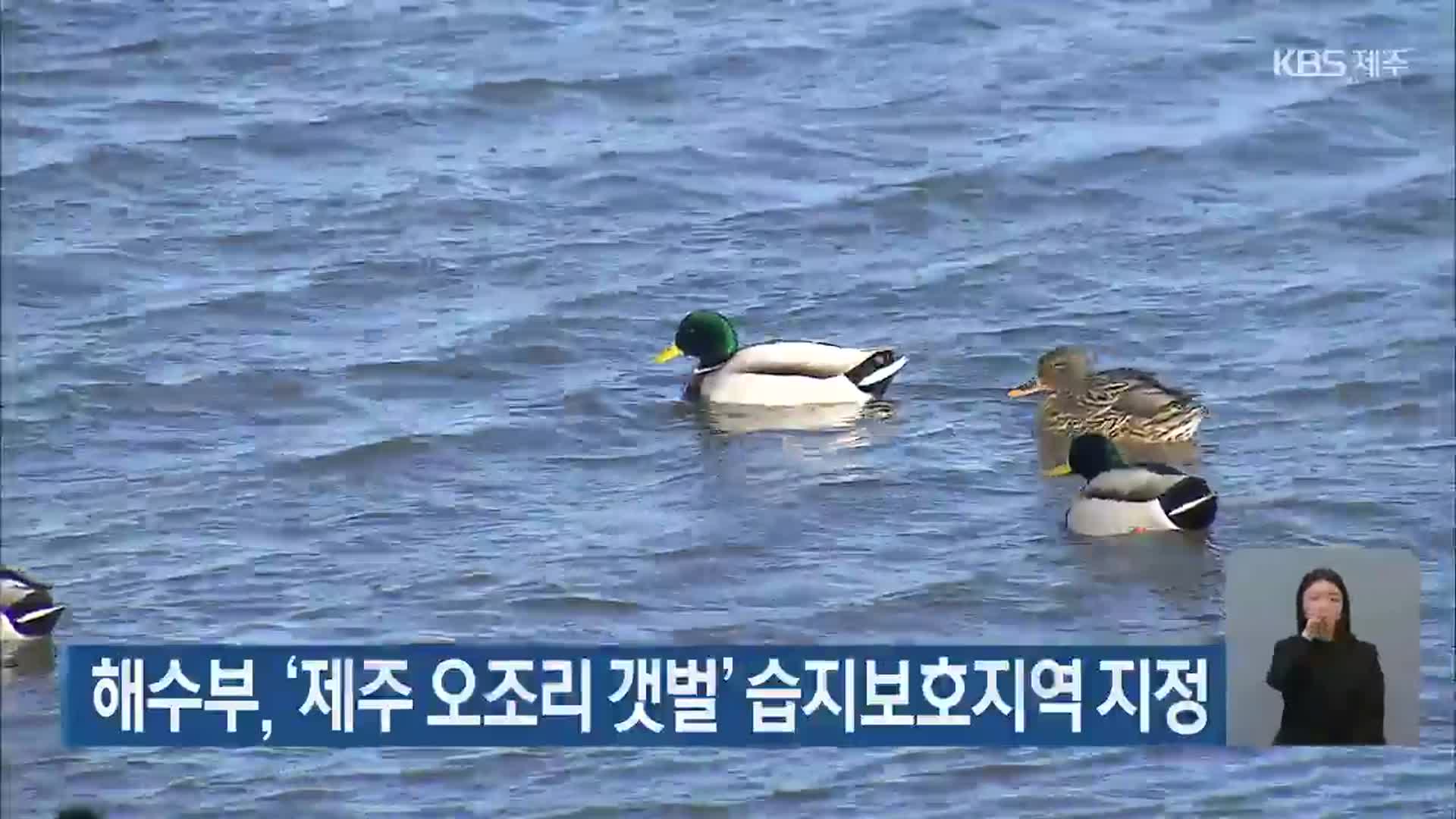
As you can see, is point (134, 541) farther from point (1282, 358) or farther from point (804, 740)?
point (1282, 358)

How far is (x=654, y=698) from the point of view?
267 inches

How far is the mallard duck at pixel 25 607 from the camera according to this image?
6914 mm

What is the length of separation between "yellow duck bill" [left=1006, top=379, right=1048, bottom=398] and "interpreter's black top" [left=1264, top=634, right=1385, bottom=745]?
148 centimetres

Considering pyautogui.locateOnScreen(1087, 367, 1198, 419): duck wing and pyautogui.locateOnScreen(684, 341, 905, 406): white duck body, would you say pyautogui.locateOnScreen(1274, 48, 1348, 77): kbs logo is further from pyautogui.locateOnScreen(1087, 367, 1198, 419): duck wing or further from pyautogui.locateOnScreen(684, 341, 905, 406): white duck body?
pyautogui.locateOnScreen(684, 341, 905, 406): white duck body

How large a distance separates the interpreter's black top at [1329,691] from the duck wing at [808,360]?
1790 mm

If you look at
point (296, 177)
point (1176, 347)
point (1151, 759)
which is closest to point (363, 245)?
point (296, 177)

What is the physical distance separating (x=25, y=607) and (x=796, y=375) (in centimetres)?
233

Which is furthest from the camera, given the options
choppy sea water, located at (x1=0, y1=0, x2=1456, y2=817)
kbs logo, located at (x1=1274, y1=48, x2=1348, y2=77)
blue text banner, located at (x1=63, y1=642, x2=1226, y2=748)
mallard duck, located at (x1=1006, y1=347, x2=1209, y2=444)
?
mallard duck, located at (x1=1006, y1=347, x2=1209, y2=444)

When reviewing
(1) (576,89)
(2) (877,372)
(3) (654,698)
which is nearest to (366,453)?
(3) (654,698)

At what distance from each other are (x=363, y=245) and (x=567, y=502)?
4.02ft

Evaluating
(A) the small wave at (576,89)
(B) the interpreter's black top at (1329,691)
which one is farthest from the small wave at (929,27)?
(B) the interpreter's black top at (1329,691)

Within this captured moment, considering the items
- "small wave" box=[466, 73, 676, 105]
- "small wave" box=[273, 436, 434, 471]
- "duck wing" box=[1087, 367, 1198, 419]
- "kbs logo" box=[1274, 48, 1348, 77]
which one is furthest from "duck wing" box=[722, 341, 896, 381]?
"kbs logo" box=[1274, 48, 1348, 77]

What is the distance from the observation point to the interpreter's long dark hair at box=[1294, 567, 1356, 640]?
6781 millimetres

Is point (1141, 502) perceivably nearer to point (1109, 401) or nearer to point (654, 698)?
point (1109, 401)
